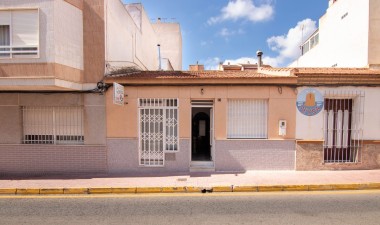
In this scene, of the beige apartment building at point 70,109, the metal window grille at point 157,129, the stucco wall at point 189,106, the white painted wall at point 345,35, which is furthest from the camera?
the white painted wall at point 345,35

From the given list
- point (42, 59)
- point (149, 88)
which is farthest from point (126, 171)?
point (42, 59)

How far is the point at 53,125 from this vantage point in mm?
8227

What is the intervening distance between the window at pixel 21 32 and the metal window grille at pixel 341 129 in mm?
10430

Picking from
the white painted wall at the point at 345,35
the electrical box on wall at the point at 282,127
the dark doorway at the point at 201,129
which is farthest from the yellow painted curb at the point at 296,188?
the white painted wall at the point at 345,35

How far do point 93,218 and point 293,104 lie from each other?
724cm

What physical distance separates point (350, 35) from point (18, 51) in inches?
582

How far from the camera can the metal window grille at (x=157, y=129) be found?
8.19 m

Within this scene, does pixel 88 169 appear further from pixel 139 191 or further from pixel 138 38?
pixel 138 38

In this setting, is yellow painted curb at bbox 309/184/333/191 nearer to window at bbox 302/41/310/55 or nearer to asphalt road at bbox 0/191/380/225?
asphalt road at bbox 0/191/380/225

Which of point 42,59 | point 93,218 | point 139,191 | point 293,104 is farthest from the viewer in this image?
point 293,104

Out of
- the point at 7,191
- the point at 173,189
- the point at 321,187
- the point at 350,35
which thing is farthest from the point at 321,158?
the point at 7,191

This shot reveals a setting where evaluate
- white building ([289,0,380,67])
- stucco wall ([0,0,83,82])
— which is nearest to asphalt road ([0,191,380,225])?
stucco wall ([0,0,83,82])

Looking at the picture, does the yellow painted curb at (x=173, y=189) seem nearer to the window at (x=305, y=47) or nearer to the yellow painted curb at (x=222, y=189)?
the yellow painted curb at (x=222, y=189)

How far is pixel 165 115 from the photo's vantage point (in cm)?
820
